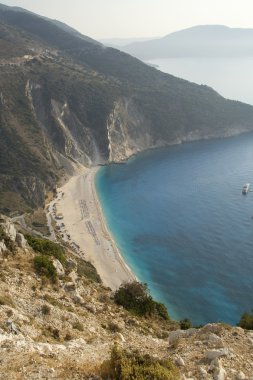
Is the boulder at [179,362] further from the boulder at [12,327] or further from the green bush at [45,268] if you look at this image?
the green bush at [45,268]

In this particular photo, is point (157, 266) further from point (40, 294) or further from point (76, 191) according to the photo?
point (40, 294)

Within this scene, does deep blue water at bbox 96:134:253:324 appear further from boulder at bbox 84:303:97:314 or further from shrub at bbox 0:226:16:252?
boulder at bbox 84:303:97:314

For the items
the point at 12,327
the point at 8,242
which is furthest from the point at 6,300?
the point at 8,242

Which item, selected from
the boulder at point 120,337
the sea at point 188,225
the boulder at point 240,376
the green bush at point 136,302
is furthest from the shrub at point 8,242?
the sea at point 188,225

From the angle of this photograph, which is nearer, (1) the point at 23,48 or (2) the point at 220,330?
(2) the point at 220,330

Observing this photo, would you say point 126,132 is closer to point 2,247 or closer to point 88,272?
point 88,272

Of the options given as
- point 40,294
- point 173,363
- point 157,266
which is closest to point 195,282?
point 157,266
